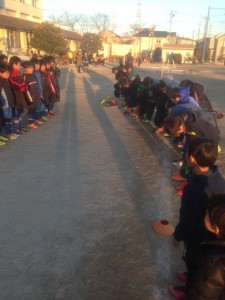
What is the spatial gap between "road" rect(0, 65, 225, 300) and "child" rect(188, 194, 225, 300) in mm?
1038

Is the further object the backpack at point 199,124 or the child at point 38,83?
the child at point 38,83

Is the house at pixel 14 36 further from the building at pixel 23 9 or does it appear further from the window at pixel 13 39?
the building at pixel 23 9

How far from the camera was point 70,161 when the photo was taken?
18.2ft

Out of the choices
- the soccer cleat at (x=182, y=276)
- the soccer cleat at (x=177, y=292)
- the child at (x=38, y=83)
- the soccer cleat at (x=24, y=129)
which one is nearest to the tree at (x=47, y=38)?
the child at (x=38, y=83)

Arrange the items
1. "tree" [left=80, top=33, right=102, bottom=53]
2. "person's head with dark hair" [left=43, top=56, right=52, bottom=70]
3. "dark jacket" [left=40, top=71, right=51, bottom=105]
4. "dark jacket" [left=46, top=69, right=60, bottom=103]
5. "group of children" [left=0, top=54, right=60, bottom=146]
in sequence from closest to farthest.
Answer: "group of children" [left=0, top=54, right=60, bottom=146] → "dark jacket" [left=40, top=71, right=51, bottom=105] → "person's head with dark hair" [left=43, top=56, right=52, bottom=70] → "dark jacket" [left=46, top=69, right=60, bottom=103] → "tree" [left=80, top=33, right=102, bottom=53]

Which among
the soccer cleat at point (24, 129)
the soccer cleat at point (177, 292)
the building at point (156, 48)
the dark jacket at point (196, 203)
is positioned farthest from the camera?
the building at point (156, 48)

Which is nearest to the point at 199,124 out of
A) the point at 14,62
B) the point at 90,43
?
the point at 14,62

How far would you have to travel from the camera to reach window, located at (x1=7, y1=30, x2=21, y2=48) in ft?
104

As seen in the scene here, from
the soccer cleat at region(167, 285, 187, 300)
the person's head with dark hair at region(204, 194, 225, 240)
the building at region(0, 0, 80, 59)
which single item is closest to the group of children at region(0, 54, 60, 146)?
the soccer cleat at region(167, 285, 187, 300)

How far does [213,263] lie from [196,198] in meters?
0.75

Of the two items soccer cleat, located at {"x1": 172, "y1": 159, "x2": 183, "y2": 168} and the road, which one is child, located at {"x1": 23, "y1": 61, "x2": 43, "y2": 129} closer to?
the road

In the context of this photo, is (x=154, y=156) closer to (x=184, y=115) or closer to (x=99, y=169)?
(x=99, y=169)

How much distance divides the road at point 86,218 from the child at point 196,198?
43cm

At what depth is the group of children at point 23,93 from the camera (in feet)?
21.1
